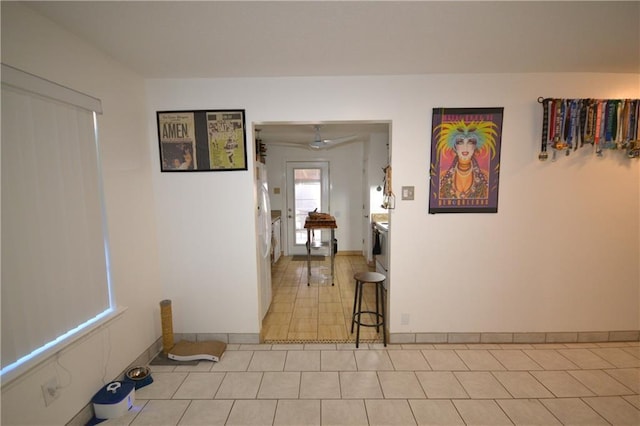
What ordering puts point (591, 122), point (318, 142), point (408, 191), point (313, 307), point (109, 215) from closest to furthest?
point (109, 215) → point (591, 122) → point (408, 191) → point (313, 307) → point (318, 142)

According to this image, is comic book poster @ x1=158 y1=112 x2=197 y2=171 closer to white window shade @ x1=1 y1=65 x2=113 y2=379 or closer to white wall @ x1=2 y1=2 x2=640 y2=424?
white wall @ x1=2 y1=2 x2=640 y2=424

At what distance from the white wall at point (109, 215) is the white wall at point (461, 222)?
19 cm

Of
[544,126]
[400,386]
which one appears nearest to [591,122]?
[544,126]

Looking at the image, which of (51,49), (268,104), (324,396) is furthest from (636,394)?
(51,49)

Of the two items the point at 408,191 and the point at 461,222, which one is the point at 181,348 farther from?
the point at 461,222

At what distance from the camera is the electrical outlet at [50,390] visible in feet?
4.73

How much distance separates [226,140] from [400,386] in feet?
7.91

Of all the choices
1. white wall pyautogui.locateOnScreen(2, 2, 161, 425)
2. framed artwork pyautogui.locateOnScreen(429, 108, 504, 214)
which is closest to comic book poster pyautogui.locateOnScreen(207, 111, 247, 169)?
white wall pyautogui.locateOnScreen(2, 2, 161, 425)

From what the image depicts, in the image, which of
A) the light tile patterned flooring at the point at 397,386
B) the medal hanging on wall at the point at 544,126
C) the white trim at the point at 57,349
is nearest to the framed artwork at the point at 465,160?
the medal hanging on wall at the point at 544,126

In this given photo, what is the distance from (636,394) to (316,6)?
3295 millimetres

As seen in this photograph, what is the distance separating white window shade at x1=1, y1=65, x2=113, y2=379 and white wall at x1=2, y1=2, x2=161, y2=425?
10 cm

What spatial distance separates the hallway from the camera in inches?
106

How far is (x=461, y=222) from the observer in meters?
2.43

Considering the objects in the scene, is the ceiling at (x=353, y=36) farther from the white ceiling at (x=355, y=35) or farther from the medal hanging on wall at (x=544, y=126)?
the medal hanging on wall at (x=544, y=126)
